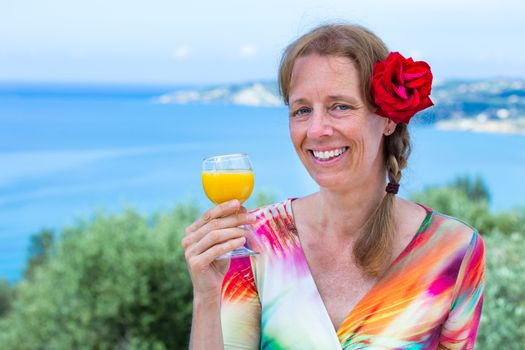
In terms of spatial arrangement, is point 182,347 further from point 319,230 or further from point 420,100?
point 420,100

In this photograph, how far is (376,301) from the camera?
2445mm

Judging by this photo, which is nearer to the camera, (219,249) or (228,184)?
(219,249)

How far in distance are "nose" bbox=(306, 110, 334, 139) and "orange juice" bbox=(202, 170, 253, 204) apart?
25 cm

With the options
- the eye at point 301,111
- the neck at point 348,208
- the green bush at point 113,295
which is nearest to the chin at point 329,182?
the neck at point 348,208

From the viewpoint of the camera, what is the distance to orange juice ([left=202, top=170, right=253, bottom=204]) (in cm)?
217

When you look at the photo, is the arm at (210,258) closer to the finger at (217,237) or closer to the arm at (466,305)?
the finger at (217,237)

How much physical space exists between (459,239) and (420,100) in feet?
1.82

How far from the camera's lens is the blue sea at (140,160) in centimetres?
605

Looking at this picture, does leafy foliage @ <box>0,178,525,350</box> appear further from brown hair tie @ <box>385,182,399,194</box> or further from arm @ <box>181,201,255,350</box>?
arm @ <box>181,201,255,350</box>

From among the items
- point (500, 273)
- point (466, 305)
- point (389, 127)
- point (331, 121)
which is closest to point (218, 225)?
point (331, 121)

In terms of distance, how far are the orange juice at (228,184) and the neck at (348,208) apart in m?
0.44

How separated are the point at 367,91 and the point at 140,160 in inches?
632

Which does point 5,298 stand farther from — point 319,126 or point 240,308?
point 319,126

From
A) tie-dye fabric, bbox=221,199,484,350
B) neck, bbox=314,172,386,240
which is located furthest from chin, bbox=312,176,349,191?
tie-dye fabric, bbox=221,199,484,350
